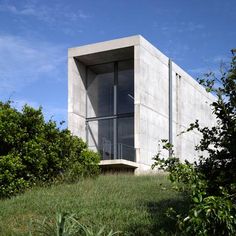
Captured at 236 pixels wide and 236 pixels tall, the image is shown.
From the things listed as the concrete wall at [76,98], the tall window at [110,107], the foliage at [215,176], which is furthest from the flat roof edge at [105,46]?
the foliage at [215,176]

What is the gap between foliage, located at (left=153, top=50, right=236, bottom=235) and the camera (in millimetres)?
5586

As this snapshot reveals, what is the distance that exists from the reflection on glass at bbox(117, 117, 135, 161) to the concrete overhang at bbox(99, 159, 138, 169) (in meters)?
0.47

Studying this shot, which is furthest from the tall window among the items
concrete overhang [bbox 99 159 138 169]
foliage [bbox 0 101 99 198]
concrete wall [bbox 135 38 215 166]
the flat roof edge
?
foliage [bbox 0 101 99 198]

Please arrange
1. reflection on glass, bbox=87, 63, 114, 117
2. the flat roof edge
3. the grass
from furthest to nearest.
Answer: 1. reflection on glass, bbox=87, 63, 114, 117
2. the flat roof edge
3. the grass

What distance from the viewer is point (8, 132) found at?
48.9 feet

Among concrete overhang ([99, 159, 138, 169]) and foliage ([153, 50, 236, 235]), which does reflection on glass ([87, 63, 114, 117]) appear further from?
foliage ([153, 50, 236, 235])

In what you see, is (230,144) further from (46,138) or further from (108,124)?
(108,124)

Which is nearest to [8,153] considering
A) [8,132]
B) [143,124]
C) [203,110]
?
[8,132]

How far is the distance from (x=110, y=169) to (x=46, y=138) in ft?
32.9

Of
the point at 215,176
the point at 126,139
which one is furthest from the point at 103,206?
the point at 126,139

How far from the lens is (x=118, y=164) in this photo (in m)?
24.9

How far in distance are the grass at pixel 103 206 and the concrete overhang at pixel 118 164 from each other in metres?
10.1

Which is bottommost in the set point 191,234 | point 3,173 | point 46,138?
point 191,234

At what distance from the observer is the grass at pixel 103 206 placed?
336 inches
